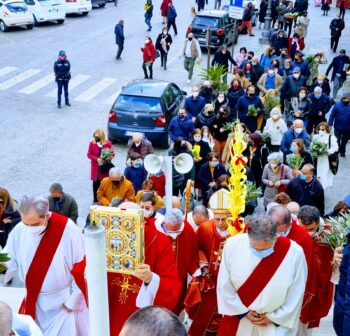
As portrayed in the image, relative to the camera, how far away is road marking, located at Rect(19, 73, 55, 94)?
65.0 ft

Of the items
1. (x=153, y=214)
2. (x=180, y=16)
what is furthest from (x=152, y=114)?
(x=180, y=16)

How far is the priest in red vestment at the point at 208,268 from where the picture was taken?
22.6 ft

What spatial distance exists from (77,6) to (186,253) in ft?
83.4

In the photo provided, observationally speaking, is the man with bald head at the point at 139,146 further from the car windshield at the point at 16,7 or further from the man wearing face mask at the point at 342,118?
the car windshield at the point at 16,7

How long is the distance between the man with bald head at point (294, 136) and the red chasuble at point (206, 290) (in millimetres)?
5178

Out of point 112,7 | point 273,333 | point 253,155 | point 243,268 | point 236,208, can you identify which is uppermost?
→ point 236,208

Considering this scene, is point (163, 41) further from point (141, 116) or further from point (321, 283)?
point (321, 283)

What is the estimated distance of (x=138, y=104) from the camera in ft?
49.0

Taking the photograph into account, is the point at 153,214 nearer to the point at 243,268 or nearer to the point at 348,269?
the point at 243,268

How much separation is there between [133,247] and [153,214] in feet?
9.31

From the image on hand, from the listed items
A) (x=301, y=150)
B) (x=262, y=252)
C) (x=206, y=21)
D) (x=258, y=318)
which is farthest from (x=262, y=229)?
(x=206, y=21)

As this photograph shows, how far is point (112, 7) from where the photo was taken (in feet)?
114

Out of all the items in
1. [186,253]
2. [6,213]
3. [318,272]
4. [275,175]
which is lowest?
[275,175]

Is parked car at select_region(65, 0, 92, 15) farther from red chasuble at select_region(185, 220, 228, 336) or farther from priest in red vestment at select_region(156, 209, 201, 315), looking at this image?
priest in red vestment at select_region(156, 209, 201, 315)
